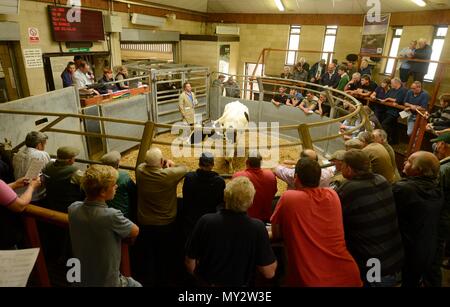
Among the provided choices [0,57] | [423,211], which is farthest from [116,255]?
[0,57]

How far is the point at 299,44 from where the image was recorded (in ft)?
40.9

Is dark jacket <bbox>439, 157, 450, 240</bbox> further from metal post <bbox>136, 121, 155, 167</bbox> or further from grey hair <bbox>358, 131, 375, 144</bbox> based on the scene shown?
metal post <bbox>136, 121, 155, 167</bbox>

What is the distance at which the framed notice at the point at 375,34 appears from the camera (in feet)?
33.6

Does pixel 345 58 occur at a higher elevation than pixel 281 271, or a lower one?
higher

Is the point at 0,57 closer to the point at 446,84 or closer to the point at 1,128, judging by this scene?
the point at 1,128

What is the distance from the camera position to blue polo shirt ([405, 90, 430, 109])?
20.6ft

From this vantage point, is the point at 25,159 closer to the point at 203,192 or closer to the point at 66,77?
the point at 203,192

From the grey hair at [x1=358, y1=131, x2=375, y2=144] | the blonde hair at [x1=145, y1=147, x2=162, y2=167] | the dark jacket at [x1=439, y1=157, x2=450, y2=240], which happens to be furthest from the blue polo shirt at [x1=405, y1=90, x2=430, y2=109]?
the blonde hair at [x1=145, y1=147, x2=162, y2=167]

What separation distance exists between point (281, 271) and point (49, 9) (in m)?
7.71

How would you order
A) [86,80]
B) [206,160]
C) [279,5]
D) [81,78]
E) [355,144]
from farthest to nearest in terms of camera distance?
[279,5] < [86,80] < [81,78] < [355,144] < [206,160]

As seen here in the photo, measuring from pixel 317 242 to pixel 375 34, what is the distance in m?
10.8

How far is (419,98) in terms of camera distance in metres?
6.35

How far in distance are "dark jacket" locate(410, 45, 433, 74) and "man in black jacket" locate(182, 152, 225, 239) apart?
7.71m

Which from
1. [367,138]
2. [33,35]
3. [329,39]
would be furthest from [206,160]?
[329,39]
